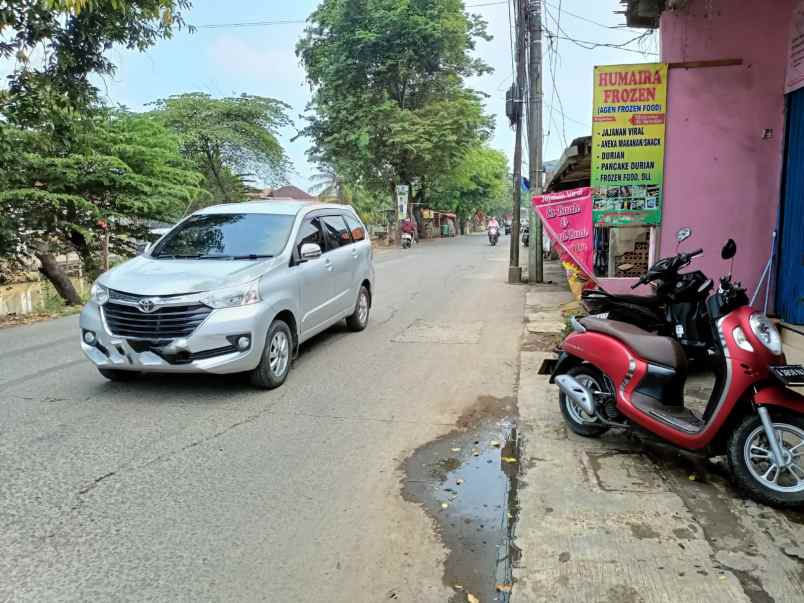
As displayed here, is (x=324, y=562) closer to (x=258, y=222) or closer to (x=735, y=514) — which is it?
(x=735, y=514)

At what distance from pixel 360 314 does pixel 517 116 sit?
808 cm

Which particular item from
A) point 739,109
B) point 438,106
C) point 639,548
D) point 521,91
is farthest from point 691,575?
point 438,106

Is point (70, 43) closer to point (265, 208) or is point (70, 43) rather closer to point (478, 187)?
point (265, 208)

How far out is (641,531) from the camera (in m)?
3.21

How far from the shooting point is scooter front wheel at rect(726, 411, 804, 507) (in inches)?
132

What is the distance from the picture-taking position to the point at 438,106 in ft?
110

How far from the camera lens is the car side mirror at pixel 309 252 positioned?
645 cm

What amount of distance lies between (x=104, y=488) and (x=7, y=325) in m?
7.81

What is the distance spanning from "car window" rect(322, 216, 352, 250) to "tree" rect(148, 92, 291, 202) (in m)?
20.1

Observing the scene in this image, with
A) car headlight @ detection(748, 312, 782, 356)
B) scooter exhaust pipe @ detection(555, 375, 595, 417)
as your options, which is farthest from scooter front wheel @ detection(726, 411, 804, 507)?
scooter exhaust pipe @ detection(555, 375, 595, 417)

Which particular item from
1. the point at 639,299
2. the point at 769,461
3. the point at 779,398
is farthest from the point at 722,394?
the point at 639,299

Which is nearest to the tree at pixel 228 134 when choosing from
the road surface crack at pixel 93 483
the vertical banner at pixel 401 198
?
the vertical banner at pixel 401 198

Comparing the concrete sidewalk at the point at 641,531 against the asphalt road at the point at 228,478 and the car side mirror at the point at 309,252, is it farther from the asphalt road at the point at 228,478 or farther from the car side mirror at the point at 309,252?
the car side mirror at the point at 309,252

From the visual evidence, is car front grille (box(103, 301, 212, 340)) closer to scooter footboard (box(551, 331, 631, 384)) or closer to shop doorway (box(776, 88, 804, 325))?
scooter footboard (box(551, 331, 631, 384))
